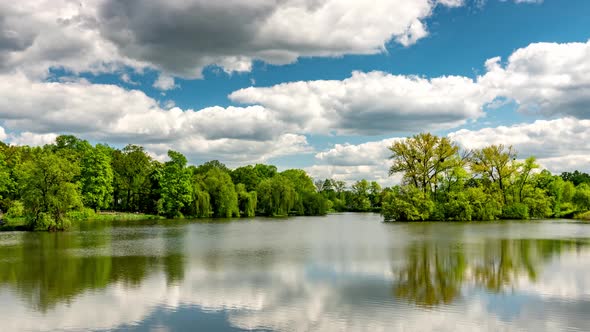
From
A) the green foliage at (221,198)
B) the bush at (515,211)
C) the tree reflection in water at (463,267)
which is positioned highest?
the green foliage at (221,198)

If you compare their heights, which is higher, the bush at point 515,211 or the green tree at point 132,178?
the green tree at point 132,178

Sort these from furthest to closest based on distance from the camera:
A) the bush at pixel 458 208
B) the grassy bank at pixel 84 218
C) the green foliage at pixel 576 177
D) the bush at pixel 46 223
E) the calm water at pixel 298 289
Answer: the green foliage at pixel 576 177 < the bush at pixel 458 208 < the grassy bank at pixel 84 218 < the bush at pixel 46 223 < the calm water at pixel 298 289

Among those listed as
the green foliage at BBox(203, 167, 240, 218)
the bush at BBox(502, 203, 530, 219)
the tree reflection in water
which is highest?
the green foliage at BBox(203, 167, 240, 218)

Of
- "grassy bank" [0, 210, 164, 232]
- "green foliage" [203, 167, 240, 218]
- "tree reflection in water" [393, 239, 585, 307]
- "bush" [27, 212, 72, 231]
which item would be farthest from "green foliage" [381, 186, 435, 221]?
Answer: "bush" [27, 212, 72, 231]

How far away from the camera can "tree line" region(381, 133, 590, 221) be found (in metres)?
54.5

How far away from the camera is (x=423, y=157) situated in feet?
181

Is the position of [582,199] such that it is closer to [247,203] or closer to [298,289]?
[247,203]

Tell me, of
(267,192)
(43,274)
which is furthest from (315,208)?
(43,274)

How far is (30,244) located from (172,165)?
3874cm

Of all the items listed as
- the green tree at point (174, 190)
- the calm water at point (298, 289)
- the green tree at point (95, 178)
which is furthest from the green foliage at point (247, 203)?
the calm water at point (298, 289)

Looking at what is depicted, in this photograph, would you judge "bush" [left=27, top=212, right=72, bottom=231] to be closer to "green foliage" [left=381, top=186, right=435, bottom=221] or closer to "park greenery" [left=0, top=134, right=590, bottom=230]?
"park greenery" [left=0, top=134, right=590, bottom=230]

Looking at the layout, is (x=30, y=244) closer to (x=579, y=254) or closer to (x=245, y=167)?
(x=579, y=254)

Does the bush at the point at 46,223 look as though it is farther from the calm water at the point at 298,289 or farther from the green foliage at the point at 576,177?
the green foliage at the point at 576,177

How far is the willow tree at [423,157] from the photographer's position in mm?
54594
